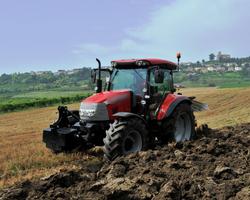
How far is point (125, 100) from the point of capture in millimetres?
9367

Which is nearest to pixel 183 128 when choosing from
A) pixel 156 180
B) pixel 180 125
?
pixel 180 125

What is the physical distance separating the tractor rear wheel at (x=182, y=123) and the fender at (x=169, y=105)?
5.0 inches

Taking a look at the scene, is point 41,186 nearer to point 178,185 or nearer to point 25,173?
point 178,185

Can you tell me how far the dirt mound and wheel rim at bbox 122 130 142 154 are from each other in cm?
80

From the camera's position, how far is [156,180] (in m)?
5.77

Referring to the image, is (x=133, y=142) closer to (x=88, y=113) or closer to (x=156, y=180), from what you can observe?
(x=88, y=113)

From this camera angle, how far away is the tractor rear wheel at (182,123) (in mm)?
9938

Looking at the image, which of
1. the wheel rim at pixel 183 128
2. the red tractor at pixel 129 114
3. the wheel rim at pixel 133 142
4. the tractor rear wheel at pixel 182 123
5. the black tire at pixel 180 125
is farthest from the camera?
the wheel rim at pixel 183 128

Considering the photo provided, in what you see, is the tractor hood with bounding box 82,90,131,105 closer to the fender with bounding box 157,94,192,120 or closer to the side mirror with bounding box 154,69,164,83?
the side mirror with bounding box 154,69,164,83

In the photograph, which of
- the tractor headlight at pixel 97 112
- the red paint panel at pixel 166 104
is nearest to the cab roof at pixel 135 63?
the red paint panel at pixel 166 104

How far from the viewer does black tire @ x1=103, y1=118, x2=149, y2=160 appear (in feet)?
26.8

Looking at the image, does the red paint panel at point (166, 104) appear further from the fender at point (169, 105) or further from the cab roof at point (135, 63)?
the cab roof at point (135, 63)

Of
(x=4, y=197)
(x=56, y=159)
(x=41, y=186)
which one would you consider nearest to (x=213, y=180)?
(x=41, y=186)

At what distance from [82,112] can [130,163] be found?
2626 mm
